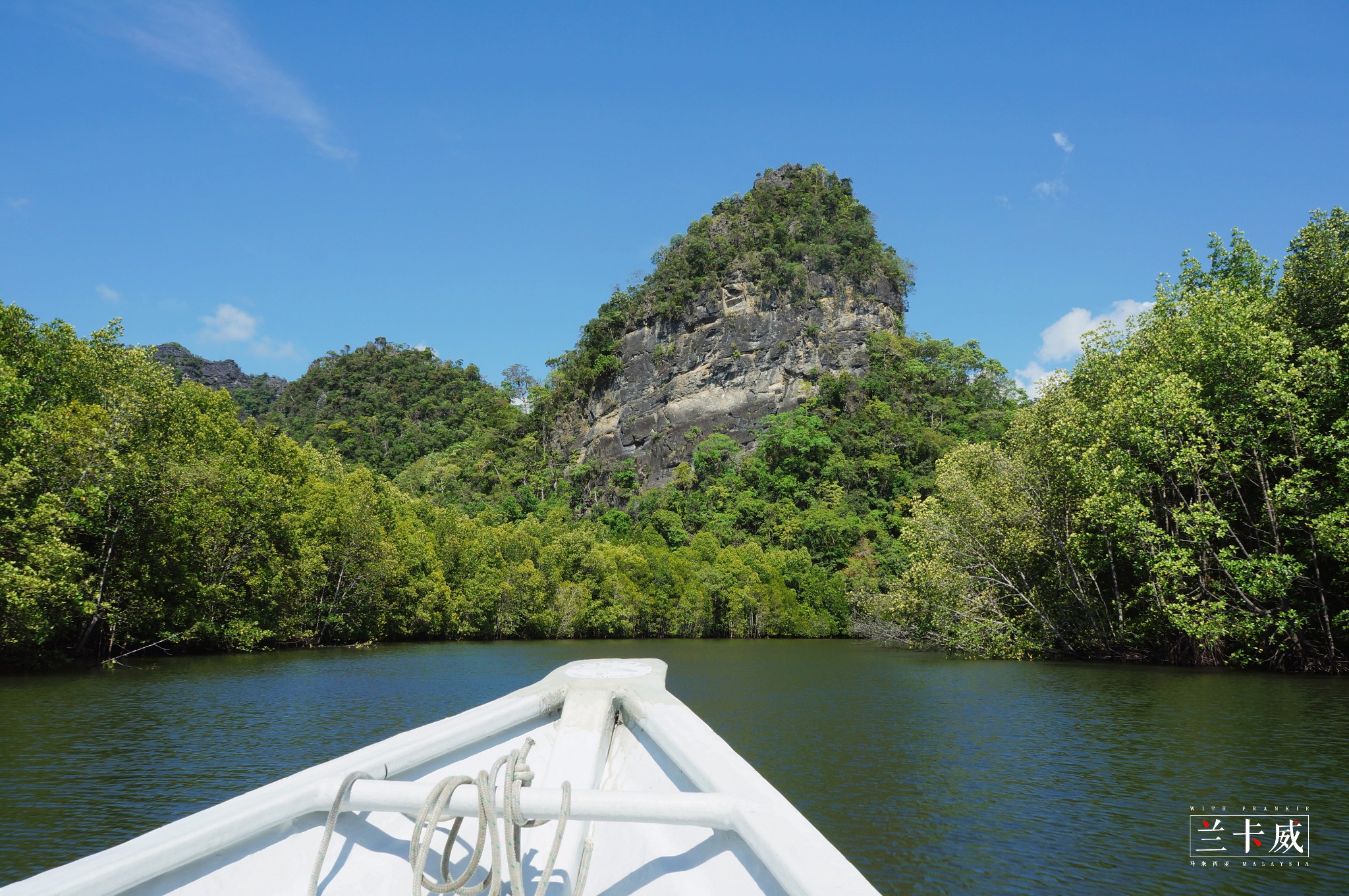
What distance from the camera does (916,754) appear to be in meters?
11.8

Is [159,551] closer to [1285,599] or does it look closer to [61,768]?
[61,768]

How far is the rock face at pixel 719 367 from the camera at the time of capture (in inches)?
3024

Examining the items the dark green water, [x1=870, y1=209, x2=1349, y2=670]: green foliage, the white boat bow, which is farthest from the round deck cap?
[x1=870, y1=209, x2=1349, y2=670]: green foliage

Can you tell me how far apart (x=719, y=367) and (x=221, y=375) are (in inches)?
5168

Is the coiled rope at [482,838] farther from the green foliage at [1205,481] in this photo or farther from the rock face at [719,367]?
the rock face at [719,367]

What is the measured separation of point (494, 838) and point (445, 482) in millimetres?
75057

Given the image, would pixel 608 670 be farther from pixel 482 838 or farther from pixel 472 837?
pixel 482 838

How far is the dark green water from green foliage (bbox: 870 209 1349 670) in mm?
1849

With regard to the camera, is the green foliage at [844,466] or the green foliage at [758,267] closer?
the green foliage at [844,466]

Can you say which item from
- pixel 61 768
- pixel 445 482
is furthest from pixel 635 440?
pixel 61 768

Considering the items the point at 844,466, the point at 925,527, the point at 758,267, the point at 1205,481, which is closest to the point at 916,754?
the point at 1205,481

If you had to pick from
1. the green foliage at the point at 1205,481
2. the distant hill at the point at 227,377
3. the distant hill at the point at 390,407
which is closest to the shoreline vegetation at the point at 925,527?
the green foliage at the point at 1205,481

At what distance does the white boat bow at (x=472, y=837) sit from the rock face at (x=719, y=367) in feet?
232

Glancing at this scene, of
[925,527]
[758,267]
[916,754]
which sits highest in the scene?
[758,267]
